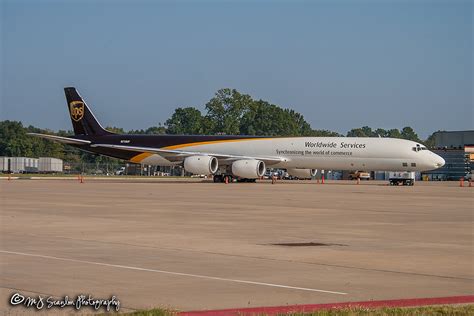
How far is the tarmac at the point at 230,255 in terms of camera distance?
41.2 feet

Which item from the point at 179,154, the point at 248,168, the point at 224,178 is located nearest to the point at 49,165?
the point at 179,154

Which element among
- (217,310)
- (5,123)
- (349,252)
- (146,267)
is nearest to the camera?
(217,310)

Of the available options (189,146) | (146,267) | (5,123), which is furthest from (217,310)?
(5,123)

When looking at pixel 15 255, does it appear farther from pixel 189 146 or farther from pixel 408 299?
pixel 189 146

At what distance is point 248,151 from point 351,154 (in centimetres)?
858

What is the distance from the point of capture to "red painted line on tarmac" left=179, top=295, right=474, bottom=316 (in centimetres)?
1075

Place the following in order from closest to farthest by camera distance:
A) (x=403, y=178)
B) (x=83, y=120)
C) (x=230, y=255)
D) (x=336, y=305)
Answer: (x=336, y=305), (x=230, y=255), (x=403, y=178), (x=83, y=120)

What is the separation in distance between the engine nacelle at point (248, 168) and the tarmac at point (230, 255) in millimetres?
31834

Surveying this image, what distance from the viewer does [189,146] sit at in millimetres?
69438

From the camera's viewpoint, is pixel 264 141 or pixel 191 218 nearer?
pixel 191 218

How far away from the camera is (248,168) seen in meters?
63.7

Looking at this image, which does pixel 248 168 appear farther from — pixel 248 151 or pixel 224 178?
pixel 224 178

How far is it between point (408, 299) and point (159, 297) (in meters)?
3.45

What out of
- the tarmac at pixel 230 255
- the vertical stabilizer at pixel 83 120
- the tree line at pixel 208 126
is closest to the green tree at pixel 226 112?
the tree line at pixel 208 126
